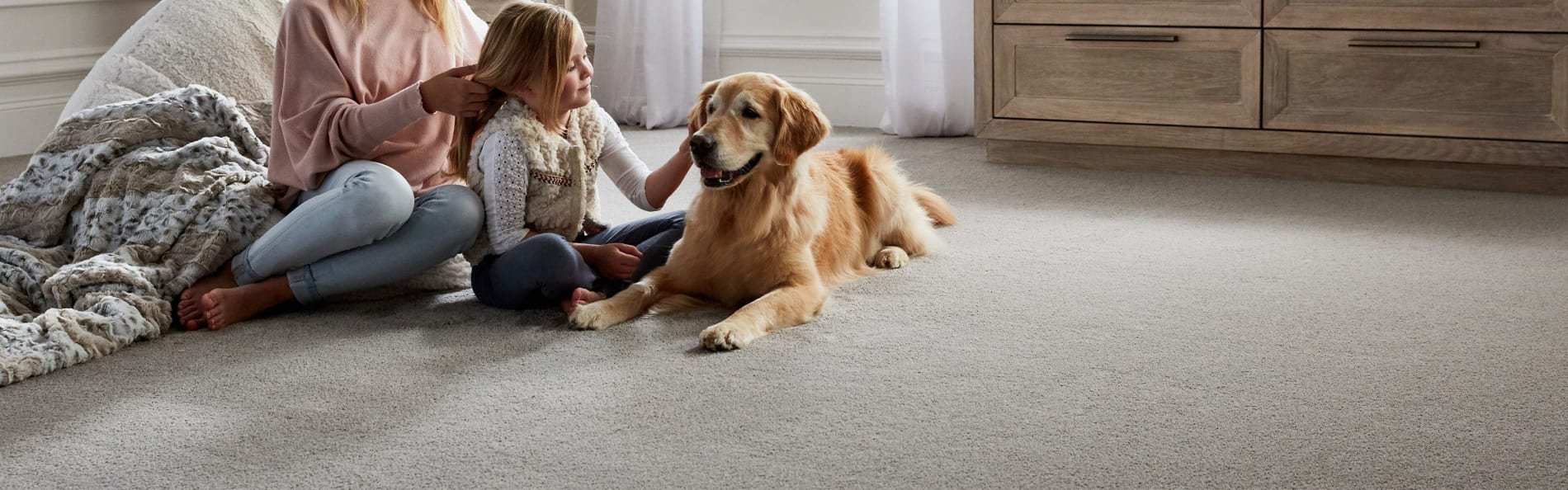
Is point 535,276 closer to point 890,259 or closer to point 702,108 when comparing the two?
point 702,108

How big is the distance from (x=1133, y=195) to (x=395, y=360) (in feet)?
5.72

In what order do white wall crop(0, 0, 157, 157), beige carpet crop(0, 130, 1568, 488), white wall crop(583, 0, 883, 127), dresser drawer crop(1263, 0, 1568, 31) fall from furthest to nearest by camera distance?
1. white wall crop(583, 0, 883, 127)
2. white wall crop(0, 0, 157, 157)
3. dresser drawer crop(1263, 0, 1568, 31)
4. beige carpet crop(0, 130, 1568, 488)

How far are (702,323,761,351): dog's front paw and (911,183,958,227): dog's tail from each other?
0.84 metres

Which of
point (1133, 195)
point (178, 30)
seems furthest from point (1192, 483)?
point (178, 30)

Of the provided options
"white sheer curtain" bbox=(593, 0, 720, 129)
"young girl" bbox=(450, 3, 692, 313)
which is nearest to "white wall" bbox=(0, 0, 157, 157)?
"white sheer curtain" bbox=(593, 0, 720, 129)

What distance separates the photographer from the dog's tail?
2719 mm

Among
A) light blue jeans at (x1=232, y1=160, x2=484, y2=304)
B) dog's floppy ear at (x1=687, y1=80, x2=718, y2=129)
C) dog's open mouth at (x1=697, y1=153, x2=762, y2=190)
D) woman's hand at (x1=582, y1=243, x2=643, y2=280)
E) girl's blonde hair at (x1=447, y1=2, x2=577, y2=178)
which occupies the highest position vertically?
girl's blonde hair at (x1=447, y1=2, x2=577, y2=178)

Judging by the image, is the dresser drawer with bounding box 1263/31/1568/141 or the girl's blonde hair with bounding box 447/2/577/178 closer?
the girl's blonde hair with bounding box 447/2/577/178

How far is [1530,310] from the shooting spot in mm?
2004

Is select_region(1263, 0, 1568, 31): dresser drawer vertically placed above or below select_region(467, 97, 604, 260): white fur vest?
above

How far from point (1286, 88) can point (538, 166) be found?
1.81 meters

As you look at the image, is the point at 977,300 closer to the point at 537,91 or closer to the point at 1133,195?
the point at 537,91

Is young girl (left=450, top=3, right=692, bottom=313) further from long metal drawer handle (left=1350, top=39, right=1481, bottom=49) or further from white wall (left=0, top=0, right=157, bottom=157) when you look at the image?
white wall (left=0, top=0, right=157, bottom=157)

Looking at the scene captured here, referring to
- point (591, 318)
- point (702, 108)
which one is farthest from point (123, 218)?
point (702, 108)
